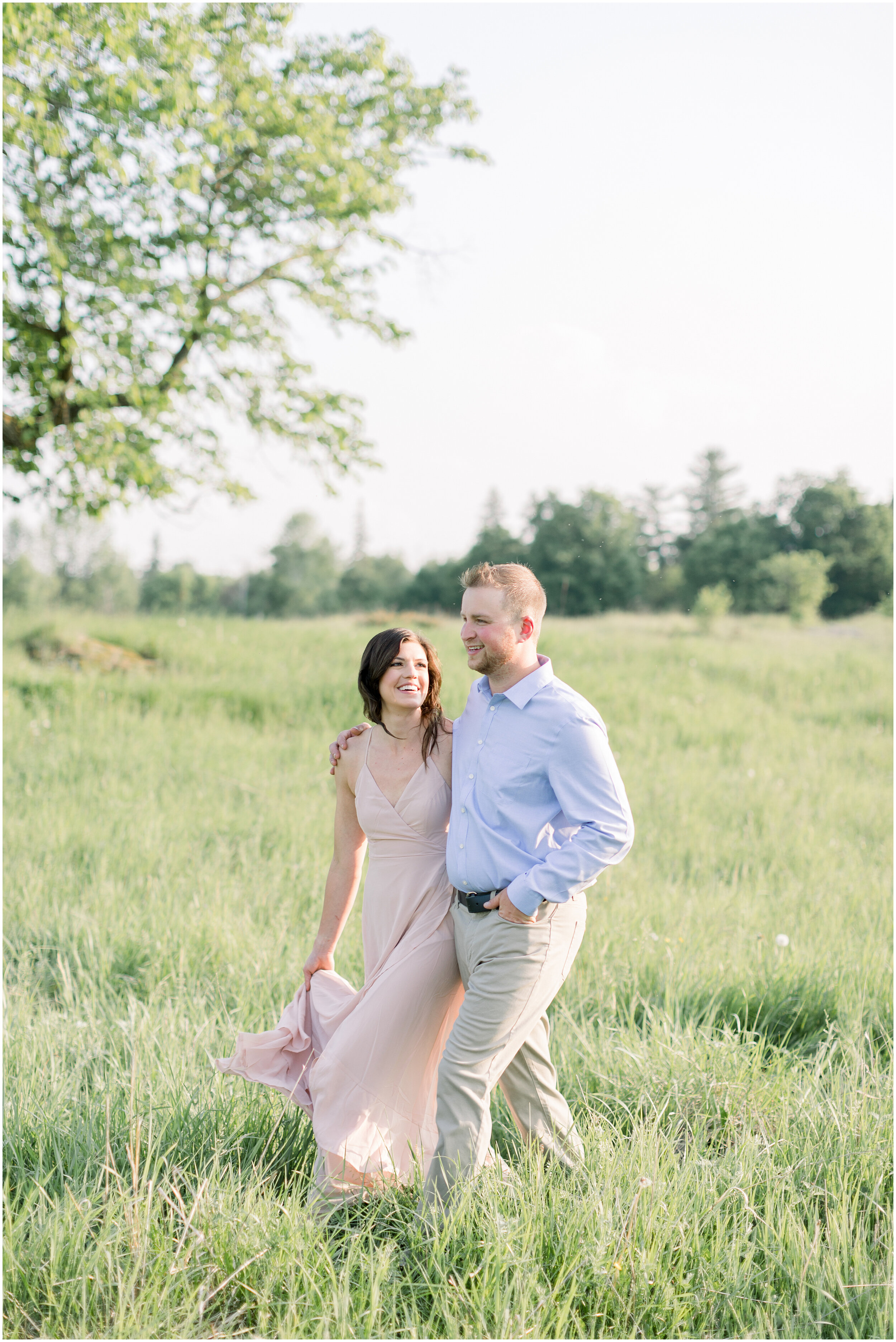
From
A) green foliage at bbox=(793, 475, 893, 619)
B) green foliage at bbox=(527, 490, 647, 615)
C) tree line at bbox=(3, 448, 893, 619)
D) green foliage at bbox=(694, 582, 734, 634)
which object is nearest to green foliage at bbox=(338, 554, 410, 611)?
tree line at bbox=(3, 448, 893, 619)

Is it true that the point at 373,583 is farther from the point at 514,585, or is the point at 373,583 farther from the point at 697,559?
the point at 514,585

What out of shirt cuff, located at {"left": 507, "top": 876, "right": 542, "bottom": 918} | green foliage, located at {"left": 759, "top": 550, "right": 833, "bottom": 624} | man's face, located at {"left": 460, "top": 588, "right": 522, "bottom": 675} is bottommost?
shirt cuff, located at {"left": 507, "top": 876, "right": 542, "bottom": 918}

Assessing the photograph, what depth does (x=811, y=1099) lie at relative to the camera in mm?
3596

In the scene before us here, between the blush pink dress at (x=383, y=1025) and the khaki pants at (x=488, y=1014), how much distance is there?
21 cm

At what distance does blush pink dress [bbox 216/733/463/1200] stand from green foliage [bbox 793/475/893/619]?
24682 mm

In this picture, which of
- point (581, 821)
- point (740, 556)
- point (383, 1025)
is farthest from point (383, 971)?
point (740, 556)

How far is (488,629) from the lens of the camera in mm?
3002

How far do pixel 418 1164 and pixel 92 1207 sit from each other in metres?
1.09

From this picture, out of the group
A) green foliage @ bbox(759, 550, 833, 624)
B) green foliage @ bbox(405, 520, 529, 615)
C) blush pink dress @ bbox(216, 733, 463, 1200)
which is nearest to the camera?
blush pink dress @ bbox(216, 733, 463, 1200)

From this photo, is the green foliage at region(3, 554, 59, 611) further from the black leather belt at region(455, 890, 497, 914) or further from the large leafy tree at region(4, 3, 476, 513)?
Result: the black leather belt at region(455, 890, 497, 914)

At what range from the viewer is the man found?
2.79m

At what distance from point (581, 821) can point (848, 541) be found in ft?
92.1

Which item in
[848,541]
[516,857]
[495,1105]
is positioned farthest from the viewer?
[848,541]

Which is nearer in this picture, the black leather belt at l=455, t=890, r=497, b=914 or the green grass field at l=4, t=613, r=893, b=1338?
the green grass field at l=4, t=613, r=893, b=1338
